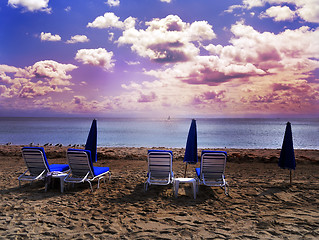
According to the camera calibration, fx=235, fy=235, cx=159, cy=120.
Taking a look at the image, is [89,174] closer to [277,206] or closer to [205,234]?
[205,234]

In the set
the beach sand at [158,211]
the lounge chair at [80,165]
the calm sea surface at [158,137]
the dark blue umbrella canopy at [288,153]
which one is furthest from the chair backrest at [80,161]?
the calm sea surface at [158,137]

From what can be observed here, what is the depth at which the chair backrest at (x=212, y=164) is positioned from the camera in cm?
555

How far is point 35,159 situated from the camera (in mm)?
6023

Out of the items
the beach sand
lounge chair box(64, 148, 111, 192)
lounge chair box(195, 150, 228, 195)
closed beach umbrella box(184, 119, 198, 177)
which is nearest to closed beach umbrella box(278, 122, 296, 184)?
the beach sand

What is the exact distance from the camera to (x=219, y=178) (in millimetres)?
5863

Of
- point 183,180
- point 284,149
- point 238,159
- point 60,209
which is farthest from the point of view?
point 238,159

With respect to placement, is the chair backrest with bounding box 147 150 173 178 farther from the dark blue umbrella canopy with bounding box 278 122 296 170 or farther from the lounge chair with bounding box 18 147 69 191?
the dark blue umbrella canopy with bounding box 278 122 296 170

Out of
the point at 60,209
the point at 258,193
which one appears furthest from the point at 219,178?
the point at 60,209

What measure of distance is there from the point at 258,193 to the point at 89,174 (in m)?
4.19

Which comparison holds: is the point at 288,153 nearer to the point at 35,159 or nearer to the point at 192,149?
the point at 192,149

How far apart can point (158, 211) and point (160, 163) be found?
1.41 metres

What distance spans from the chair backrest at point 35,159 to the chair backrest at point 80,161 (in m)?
0.71

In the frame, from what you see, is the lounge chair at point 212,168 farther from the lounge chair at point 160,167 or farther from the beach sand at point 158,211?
the lounge chair at point 160,167

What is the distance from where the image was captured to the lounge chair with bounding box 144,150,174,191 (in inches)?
223
